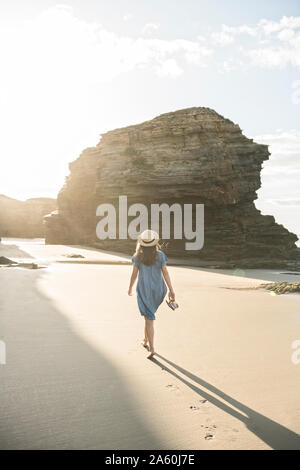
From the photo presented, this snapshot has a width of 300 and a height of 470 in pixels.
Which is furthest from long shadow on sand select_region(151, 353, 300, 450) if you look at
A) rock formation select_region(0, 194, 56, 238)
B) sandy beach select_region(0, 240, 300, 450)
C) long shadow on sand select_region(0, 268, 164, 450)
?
rock formation select_region(0, 194, 56, 238)

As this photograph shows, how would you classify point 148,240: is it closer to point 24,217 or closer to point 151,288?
point 151,288

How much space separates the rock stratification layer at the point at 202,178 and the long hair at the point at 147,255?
21997 millimetres

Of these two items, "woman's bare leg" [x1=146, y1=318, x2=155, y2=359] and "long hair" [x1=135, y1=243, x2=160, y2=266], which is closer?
"woman's bare leg" [x1=146, y1=318, x2=155, y2=359]

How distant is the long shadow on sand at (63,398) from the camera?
2.41 metres

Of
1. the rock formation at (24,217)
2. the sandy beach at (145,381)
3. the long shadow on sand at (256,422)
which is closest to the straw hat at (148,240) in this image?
the sandy beach at (145,381)

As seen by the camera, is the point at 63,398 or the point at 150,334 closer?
the point at 63,398

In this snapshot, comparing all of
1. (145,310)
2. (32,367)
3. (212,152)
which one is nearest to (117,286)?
(145,310)

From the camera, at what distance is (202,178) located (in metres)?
Result: 27.0

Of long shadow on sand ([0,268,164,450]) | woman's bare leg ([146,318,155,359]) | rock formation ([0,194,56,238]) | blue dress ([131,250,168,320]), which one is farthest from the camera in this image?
rock formation ([0,194,56,238])

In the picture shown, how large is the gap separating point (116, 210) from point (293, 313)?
82.2 ft

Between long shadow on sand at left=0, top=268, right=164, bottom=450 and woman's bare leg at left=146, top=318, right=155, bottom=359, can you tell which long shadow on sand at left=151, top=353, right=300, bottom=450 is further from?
woman's bare leg at left=146, top=318, right=155, bottom=359

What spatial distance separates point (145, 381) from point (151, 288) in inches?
52.9

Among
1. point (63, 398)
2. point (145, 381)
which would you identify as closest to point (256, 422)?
point (145, 381)

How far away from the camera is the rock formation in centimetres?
6931
